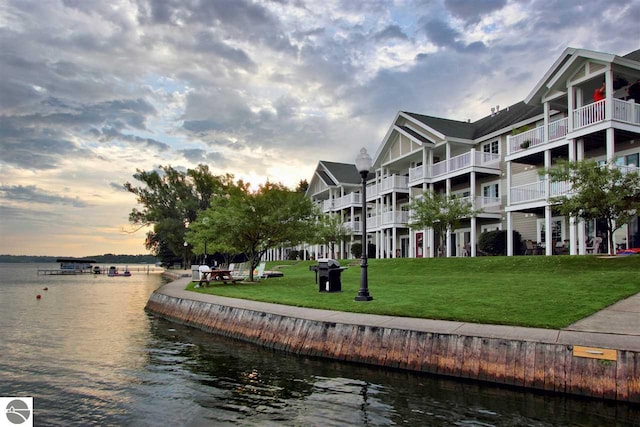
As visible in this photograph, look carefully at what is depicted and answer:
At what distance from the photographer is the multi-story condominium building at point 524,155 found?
66.9ft

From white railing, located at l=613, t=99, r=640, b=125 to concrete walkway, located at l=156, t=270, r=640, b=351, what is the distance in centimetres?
1112

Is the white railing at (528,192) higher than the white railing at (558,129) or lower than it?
lower

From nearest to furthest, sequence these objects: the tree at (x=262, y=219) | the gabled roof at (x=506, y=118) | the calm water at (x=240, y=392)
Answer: the calm water at (x=240, y=392) < the tree at (x=262, y=219) < the gabled roof at (x=506, y=118)

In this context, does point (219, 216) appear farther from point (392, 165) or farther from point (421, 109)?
point (421, 109)

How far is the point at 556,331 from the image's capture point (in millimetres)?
8531

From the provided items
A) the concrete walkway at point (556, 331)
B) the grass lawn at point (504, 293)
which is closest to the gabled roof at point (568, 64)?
the grass lawn at point (504, 293)

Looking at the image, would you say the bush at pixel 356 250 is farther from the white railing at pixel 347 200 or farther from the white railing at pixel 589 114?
the white railing at pixel 589 114

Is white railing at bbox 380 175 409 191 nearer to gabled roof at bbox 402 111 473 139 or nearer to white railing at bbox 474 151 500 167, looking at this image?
gabled roof at bbox 402 111 473 139

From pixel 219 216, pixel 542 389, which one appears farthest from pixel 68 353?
pixel 219 216

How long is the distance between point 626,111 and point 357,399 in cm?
1874

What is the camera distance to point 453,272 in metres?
21.4

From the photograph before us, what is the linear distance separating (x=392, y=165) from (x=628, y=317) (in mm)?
29021
